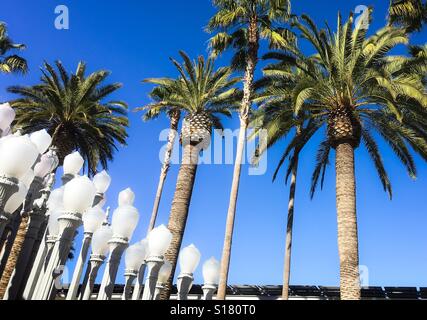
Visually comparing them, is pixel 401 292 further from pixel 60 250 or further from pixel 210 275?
pixel 60 250

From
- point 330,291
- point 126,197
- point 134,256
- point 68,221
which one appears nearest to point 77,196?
point 68,221

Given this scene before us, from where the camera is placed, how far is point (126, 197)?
6.79m

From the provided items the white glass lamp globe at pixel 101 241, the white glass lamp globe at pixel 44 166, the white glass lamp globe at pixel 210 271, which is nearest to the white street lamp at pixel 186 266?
the white glass lamp globe at pixel 210 271

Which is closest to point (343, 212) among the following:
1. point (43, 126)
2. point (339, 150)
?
point (339, 150)

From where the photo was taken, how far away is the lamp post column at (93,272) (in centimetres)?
547

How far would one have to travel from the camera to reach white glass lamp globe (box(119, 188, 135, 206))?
6.76m

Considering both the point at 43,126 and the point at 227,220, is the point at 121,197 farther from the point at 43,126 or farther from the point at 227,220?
the point at 43,126

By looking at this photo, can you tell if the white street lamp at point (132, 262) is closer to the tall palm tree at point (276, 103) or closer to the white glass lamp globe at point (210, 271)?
the white glass lamp globe at point (210, 271)

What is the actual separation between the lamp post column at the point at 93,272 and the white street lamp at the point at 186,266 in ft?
4.09

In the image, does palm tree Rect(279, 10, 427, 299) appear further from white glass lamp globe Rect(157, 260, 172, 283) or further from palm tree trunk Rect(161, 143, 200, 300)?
white glass lamp globe Rect(157, 260, 172, 283)

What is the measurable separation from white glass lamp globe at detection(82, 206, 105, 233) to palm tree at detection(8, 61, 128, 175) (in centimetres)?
1249

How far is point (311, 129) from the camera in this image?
16.4m

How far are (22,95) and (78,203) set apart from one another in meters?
16.2
